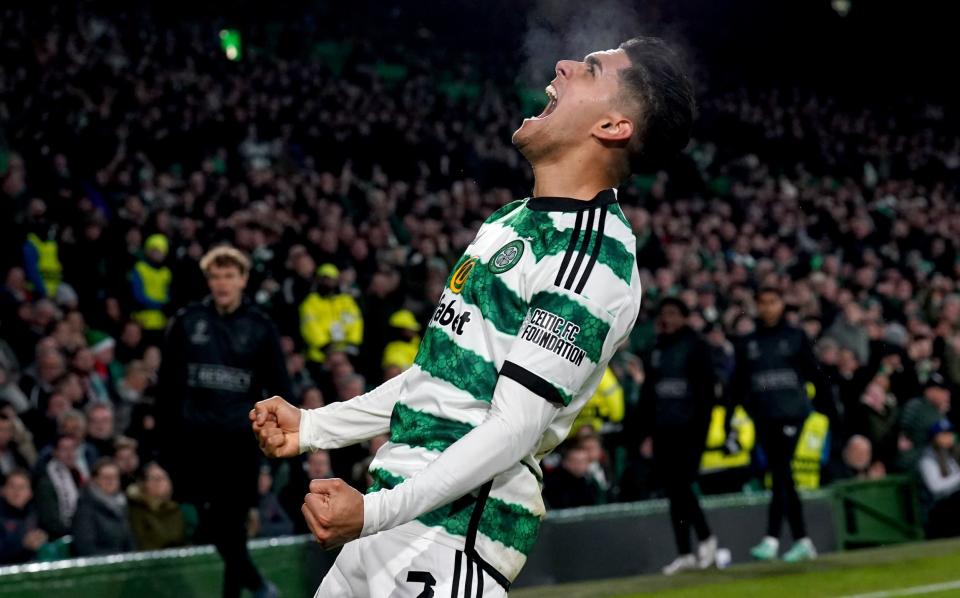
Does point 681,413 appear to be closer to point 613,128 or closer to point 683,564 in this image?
point 683,564

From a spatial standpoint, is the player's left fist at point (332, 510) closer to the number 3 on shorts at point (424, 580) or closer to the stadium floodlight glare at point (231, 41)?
A: the number 3 on shorts at point (424, 580)

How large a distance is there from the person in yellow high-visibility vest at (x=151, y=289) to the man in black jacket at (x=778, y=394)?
189 inches

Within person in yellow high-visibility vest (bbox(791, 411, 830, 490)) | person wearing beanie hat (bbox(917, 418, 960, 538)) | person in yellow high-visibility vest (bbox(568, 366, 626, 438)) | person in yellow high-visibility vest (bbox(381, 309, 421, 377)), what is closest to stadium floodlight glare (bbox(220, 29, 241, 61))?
person in yellow high-visibility vest (bbox(381, 309, 421, 377))

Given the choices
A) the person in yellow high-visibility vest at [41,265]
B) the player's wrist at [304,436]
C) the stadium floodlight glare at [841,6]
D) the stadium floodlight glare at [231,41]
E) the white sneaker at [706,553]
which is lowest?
the white sneaker at [706,553]

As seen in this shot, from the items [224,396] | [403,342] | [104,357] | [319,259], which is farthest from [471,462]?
[319,259]

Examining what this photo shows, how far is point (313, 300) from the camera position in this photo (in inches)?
473

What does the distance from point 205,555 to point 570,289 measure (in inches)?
231

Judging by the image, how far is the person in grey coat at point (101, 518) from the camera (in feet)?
27.4

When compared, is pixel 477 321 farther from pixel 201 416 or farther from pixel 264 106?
pixel 264 106

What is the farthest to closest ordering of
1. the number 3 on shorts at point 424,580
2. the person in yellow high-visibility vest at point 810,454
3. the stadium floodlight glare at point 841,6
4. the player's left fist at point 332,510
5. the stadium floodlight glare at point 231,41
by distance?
the stadium floodlight glare at point 841,6 < the stadium floodlight glare at point 231,41 < the person in yellow high-visibility vest at point 810,454 < the number 3 on shorts at point 424,580 < the player's left fist at point 332,510

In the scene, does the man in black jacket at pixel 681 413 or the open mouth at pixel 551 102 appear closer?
the open mouth at pixel 551 102

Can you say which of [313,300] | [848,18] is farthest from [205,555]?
[848,18]

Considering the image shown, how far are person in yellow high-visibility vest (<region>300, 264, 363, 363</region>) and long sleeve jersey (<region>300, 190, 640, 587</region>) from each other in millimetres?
8980

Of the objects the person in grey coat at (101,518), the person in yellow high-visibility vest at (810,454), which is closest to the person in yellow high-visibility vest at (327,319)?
the person in grey coat at (101,518)
